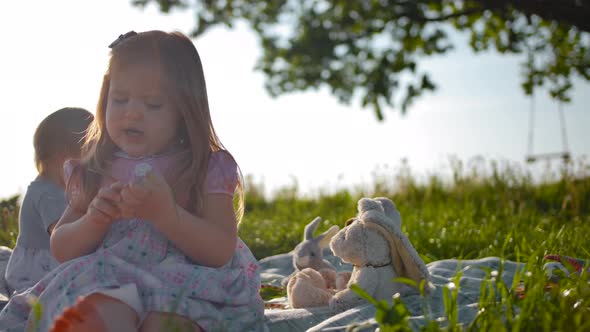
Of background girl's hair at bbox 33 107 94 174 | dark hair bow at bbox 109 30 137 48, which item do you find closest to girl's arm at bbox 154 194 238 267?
dark hair bow at bbox 109 30 137 48

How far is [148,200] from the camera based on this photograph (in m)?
2.10

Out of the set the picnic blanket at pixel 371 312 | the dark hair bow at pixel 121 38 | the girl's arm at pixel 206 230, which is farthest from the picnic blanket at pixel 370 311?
the dark hair bow at pixel 121 38

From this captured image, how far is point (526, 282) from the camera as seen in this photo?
2141 mm

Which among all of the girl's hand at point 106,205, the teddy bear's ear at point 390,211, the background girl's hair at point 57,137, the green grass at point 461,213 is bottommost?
the green grass at point 461,213

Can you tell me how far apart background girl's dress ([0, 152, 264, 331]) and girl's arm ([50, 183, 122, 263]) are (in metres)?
0.06

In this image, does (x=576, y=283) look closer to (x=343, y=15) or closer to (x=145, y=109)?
(x=145, y=109)

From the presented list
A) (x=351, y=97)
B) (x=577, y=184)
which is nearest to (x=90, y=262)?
(x=577, y=184)

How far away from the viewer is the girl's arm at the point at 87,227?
2.14m

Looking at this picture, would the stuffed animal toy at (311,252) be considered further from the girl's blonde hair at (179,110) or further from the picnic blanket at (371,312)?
the girl's blonde hair at (179,110)

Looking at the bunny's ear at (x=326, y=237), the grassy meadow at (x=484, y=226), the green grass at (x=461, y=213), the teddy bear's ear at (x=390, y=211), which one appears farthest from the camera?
the green grass at (x=461, y=213)

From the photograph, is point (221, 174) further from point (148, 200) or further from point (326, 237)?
point (326, 237)

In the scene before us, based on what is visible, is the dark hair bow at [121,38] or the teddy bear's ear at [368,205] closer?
the dark hair bow at [121,38]

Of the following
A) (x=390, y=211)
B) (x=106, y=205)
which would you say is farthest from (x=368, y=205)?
(x=106, y=205)

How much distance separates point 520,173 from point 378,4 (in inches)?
109
